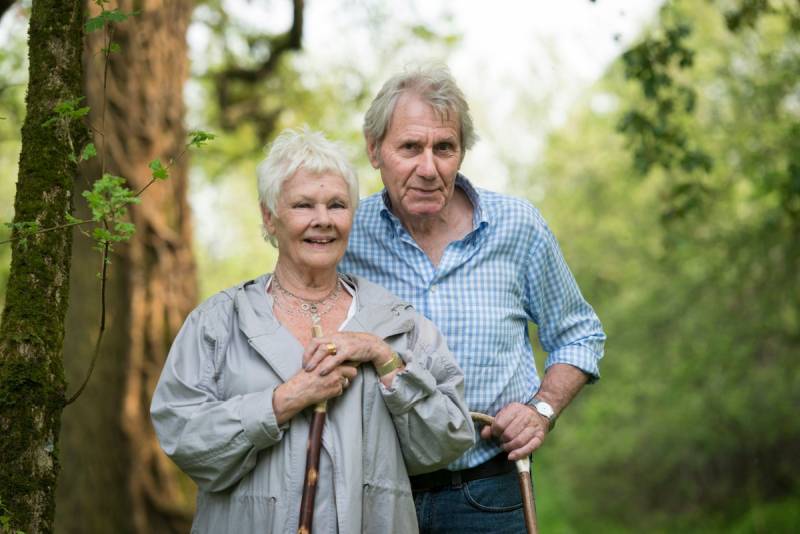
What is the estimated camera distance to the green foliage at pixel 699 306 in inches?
338

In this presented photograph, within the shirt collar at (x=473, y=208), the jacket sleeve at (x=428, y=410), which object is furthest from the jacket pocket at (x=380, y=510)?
the shirt collar at (x=473, y=208)

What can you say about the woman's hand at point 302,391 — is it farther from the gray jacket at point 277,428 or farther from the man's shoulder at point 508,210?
the man's shoulder at point 508,210

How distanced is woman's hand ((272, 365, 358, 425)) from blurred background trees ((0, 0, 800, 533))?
0.70 metres

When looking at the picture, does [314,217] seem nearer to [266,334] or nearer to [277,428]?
[266,334]

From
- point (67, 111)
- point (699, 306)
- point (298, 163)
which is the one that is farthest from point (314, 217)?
point (699, 306)

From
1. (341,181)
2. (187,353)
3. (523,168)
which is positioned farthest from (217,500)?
(523,168)

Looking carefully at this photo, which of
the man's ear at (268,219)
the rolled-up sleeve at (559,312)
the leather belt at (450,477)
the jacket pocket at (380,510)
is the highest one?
the man's ear at (268,219)

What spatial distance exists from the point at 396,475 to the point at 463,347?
1.78ft

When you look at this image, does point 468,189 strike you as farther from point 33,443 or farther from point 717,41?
point 717,41

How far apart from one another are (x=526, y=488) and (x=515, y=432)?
0.62ft

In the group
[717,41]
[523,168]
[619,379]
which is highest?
[523,168]

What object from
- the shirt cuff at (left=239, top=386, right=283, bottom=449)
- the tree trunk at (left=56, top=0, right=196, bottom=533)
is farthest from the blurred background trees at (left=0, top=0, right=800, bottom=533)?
the shirt cuff at (left=239, top=386, right=283, bottom=449)

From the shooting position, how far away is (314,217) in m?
A: 2.67

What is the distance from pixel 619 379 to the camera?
13.6 metres
